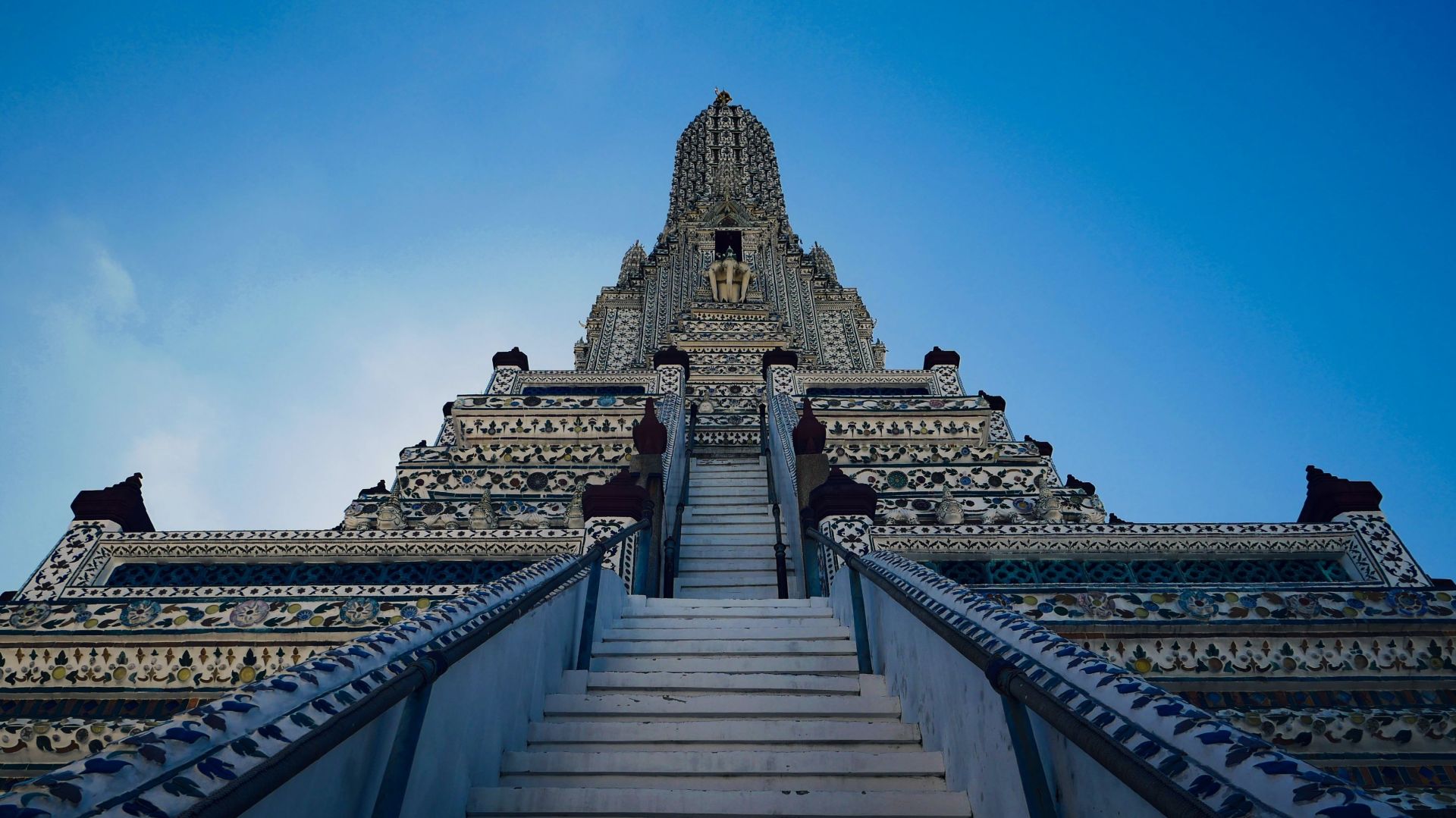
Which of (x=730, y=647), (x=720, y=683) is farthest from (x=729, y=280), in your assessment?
(x=720, y=683)

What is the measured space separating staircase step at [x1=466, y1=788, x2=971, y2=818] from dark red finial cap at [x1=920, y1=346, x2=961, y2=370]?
469 inches

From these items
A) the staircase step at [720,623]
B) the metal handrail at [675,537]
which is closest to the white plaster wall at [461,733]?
the staircase step at [720,623]

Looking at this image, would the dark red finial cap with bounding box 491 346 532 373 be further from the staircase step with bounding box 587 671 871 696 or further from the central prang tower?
the staircase step with bounding box 587 671 871 696

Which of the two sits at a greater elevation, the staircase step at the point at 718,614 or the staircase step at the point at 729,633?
the staircase step at the point at 718,614

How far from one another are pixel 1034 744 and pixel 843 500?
4.43 meters

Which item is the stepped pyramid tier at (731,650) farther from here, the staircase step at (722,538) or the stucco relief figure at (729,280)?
the stucco relief figure at (729,280)

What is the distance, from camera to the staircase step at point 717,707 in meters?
3.99

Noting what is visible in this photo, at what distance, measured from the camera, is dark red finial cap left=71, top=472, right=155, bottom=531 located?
7320mm

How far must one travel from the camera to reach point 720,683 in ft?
14.3

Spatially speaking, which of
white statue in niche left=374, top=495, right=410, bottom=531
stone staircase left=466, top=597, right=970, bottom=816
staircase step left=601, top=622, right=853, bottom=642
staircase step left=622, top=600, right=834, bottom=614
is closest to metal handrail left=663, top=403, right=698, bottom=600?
staircase step left=622, top=600, right=834, bottom=614

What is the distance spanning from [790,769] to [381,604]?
3.29 meters

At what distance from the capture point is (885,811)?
119 inches

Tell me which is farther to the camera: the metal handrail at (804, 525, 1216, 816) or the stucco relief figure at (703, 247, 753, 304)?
the stucco relief figure at (703, 247, 753, 304)

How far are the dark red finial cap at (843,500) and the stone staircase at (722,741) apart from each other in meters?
1.62
